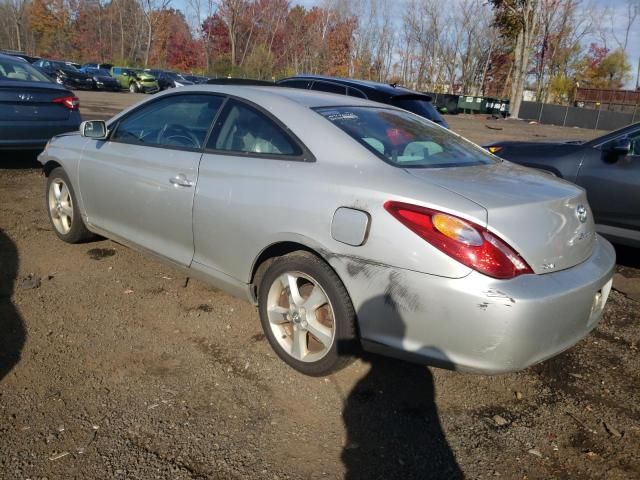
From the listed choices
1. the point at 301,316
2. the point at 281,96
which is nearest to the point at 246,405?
the point at 301,316

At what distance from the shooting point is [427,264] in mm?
2443

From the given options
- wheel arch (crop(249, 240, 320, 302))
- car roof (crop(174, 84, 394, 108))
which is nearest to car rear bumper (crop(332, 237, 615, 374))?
wheel arch (crop(249, 240, 320, 302))

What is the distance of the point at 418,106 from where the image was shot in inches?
310

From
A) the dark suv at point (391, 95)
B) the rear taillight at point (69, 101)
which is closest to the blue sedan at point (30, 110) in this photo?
the rear taillight at point (69, 101)

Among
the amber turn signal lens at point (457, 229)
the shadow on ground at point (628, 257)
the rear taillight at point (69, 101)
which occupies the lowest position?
the shadow on ground at point (628, 257)

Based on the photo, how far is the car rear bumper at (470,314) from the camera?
2385 millimetres

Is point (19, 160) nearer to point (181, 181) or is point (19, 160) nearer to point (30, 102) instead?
point (30, 102)

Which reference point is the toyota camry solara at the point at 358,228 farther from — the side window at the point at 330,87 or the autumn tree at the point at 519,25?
the autumn tree at the point at 519,25

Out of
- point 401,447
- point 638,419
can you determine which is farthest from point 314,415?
point 638,419

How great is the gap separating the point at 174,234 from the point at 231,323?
0.69m

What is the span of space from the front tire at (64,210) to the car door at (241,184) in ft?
5.47

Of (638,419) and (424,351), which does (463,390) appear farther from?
A: (638,419)

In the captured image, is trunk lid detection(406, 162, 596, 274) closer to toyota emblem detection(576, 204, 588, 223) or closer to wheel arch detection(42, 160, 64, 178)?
toyota emblem detection(576, 204, 588, 223)

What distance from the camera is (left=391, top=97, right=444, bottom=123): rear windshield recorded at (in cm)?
771
